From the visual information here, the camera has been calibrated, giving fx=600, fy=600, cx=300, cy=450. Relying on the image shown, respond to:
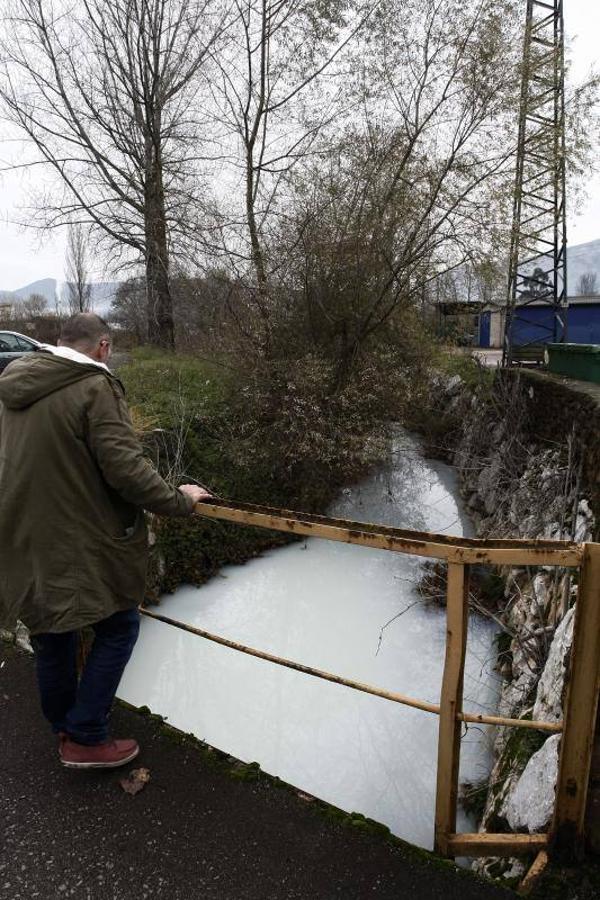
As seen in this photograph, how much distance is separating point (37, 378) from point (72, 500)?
403mm

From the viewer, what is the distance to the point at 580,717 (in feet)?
5.72

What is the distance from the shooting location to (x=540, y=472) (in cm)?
750

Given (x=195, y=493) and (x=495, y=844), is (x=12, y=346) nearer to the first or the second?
(x=195, y=493)

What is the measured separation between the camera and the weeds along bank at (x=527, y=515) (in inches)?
140

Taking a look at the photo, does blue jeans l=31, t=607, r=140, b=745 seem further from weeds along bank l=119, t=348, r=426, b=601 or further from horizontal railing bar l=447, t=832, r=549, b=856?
weeds along bank l=119, t=348, r=426, b=601

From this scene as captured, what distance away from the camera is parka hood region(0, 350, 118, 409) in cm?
188

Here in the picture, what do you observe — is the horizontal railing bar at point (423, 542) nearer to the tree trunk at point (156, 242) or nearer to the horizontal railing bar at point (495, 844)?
the horizontal railing bar at point (495, 844)

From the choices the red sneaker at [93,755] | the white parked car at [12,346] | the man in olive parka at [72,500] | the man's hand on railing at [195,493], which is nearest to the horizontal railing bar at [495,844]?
the red sneaker at [93,755]

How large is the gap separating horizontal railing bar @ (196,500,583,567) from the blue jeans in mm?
542

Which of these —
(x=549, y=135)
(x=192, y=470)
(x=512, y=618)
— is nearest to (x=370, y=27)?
(x=549, y=135)

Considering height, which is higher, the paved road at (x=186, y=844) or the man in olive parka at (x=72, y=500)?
the man in olive parka at (x=72, y=500)

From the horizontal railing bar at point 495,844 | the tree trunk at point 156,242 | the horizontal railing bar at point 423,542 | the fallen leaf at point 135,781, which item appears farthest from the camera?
the tree trunk at point 156,242

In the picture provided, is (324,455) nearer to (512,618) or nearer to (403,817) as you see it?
(512,618)

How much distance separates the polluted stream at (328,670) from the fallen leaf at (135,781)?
2035 millimetres
